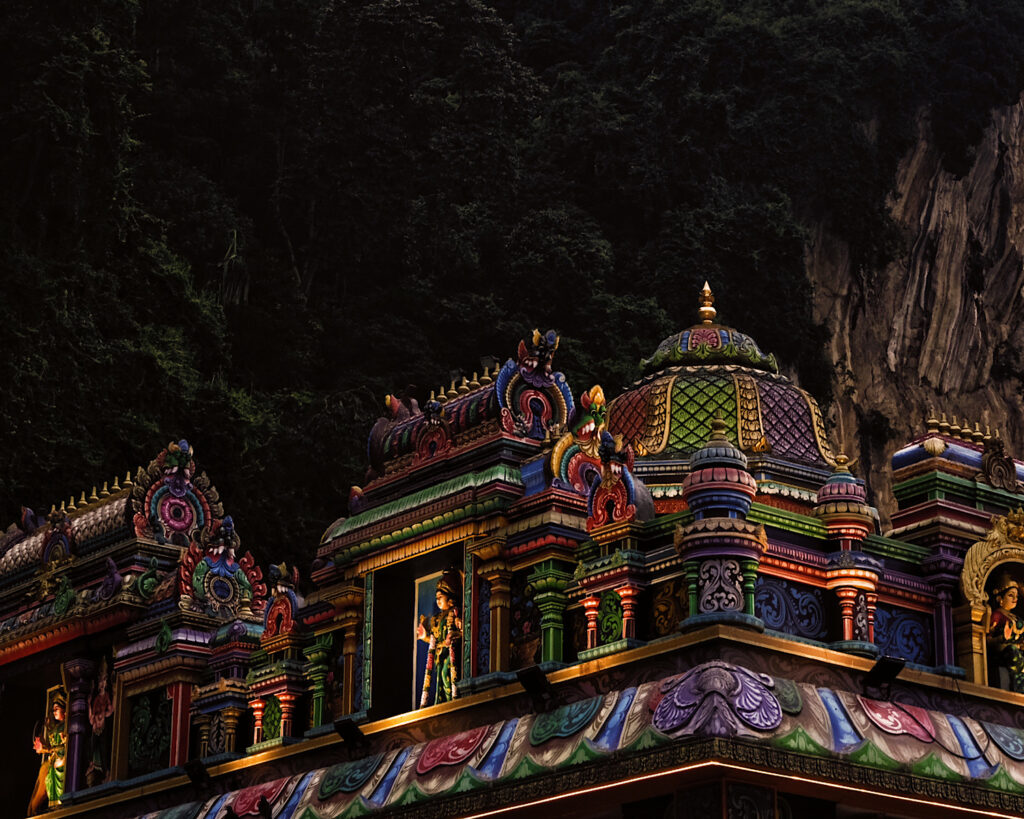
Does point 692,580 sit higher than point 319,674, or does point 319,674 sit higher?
point 319,674

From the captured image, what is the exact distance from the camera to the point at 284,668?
770 inches

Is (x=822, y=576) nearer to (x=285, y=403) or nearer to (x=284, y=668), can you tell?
(x=284, y=668)

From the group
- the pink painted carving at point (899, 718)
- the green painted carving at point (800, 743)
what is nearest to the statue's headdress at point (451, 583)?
the pink painted carving at point (899, 718)

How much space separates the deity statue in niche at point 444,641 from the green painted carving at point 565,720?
1691 millimetres

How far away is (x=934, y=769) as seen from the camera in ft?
48.8

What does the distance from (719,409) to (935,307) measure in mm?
27324

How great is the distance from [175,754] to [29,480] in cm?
1593

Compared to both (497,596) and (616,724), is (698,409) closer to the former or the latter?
(497,596)

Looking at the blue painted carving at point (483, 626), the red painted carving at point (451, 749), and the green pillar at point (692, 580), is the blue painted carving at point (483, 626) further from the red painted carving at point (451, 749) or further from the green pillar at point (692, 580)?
the green pillar at point (692, 580)

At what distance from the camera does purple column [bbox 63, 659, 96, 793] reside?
889 inches

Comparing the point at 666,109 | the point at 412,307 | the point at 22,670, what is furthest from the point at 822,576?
the point at 666,109

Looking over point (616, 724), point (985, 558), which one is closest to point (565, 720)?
point (616, 724)

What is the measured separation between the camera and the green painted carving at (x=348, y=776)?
1742cm

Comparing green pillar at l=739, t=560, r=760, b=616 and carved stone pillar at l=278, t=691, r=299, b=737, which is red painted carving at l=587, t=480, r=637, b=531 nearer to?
green pillar at l=739, t=560, r=760, b=616
